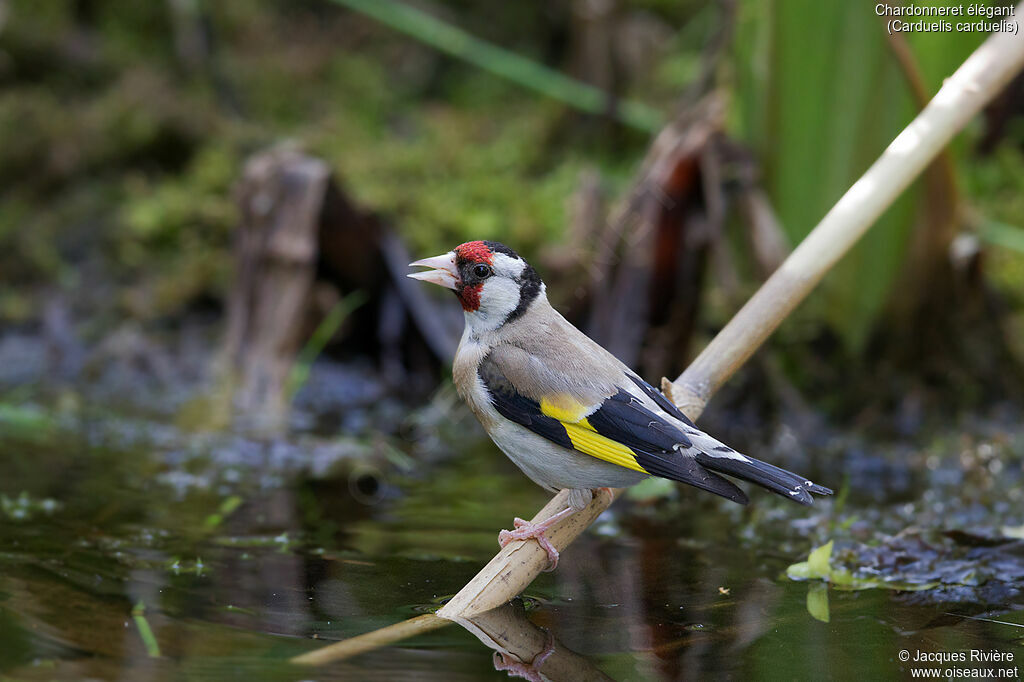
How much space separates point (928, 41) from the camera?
15.5 feet

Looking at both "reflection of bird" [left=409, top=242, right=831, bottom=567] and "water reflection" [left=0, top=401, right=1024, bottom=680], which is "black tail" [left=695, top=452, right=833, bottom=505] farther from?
"water reflection" [left=0, top=401, right=1024, bottom=680]

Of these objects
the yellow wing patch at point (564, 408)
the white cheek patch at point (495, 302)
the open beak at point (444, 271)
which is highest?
the open beak at point (444, 271)

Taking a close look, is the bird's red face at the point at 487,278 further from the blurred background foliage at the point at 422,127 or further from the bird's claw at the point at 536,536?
the blurred background foliage at the point at 422,127

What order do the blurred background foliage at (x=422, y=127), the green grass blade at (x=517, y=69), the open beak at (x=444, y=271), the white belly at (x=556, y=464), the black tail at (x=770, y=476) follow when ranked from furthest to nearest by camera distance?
the green grass blade at (x=517, y=69), the blurred background foliage at (x=422, y=127), the open beak at (x=444, y=271), the white belly at (x=556, y=464), the black tail at (x=770, y=476)

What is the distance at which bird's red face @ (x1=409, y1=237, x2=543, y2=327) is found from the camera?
309 cm

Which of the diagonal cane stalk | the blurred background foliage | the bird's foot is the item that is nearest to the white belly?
the diagonal cane stalk

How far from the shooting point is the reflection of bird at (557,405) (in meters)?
2.69

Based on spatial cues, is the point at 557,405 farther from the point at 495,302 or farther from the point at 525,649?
the point at 525,649

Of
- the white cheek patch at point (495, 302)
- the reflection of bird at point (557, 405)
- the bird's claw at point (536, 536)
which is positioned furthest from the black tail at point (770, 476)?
the white cheek patch at point (495, 302)

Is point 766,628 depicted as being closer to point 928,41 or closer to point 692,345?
point 692,345

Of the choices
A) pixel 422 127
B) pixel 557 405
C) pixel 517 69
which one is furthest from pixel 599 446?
pixel 422 127

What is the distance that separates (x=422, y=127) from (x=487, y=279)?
4.72 meters

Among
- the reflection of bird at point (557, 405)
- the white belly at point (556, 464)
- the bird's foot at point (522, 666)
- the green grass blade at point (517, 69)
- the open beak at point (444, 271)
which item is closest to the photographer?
the bird's foot at point (522, 666)

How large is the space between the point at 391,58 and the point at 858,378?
4436 mm
